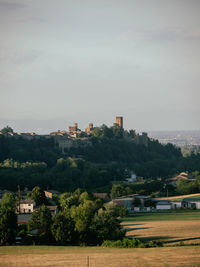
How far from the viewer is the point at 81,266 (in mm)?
27250

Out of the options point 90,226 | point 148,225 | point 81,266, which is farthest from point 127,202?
point 81,266

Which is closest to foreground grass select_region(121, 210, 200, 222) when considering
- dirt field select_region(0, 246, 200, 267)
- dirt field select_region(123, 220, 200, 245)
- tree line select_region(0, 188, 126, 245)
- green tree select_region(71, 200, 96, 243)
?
dirt field select_region(123, 220, 200, 245)

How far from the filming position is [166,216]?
1880 inches

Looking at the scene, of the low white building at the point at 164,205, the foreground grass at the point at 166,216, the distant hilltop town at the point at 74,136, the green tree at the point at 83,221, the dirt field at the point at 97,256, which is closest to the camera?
the dirt field at the point at 97,256

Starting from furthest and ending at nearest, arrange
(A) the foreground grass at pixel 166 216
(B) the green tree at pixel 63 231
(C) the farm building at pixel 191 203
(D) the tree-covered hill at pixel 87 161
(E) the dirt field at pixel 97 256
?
(D) the tree-covered hill at pixel 87 161 → (C) the farm building at pixel 191 203 → (A) the foreground grass at pixel 166 216 → (B) the green tree at pixel 63 231 → (E) the dirt field at pixel 97 256

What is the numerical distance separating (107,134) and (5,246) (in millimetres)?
86564

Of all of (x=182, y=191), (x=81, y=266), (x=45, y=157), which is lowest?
(x=81, y=266)

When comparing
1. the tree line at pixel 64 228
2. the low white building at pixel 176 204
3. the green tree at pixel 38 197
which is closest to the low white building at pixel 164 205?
the low white building at pixel 176 204

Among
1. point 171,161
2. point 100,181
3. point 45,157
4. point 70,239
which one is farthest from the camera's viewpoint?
point 171,161

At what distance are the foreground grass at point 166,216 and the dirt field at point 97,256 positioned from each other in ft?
45.7

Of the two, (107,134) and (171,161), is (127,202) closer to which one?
(171,161)

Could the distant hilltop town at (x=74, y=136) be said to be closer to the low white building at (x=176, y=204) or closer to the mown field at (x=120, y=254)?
the low white building at (x=176, y=204)

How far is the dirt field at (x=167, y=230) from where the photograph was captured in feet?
116

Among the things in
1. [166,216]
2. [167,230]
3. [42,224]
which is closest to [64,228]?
[42,224]
